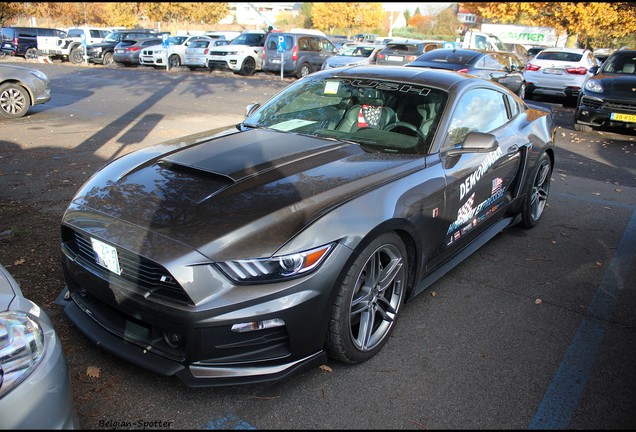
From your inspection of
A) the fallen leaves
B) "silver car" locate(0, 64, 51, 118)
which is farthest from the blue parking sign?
the fallen leaves

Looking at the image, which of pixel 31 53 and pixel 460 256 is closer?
pixel 460 256

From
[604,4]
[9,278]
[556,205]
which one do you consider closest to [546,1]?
[604,4]

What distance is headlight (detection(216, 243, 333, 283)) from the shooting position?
7.76 ft

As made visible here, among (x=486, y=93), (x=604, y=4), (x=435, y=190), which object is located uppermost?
(x=604, y=4)

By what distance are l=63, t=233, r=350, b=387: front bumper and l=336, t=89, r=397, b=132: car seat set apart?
Result: 1.55 metres

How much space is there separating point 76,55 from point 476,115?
28.3 metres

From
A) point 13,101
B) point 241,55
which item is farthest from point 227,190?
point 241,55

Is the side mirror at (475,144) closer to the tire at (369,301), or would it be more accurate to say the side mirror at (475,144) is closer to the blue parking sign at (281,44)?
the tire at (369,301)

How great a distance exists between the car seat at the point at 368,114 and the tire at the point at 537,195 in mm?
1901

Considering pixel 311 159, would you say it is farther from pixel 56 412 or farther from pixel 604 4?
pixel 604 4

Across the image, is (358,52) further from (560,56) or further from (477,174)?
(477,174)

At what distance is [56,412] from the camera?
6.37 feet

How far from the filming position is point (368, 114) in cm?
393

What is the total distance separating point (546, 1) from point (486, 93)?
25.6m
